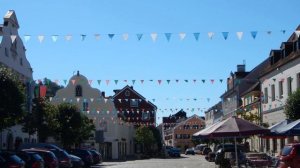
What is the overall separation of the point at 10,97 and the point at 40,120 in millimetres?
17341

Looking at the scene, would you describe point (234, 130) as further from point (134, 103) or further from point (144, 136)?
point (134, 103)

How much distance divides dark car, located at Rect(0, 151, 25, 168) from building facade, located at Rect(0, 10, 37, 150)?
22109 millimetres

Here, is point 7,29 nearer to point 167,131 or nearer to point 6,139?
point 6,139

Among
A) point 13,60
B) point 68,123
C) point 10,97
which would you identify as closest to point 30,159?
point 10,97

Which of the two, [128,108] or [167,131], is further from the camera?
[167,131]

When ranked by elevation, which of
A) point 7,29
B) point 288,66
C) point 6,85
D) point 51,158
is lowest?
point 51,158

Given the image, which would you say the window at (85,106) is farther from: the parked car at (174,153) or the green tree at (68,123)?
the green tree at (68,123)

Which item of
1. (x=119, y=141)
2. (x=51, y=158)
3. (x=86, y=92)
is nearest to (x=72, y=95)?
(x=86, y=92)

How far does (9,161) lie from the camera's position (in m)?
20.7

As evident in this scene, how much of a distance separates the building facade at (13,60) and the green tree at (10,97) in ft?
44.1

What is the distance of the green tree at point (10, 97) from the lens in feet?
93.7

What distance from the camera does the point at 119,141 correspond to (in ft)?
274

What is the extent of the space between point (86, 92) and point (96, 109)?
8.98 ft

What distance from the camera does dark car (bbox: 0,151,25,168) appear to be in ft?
66.6
